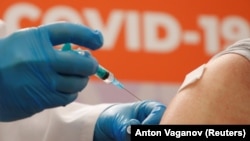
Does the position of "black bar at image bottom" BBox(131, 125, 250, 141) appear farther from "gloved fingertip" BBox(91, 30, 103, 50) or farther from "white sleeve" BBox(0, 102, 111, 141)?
"white sleeve" BBox(0, 102, 111, 141)

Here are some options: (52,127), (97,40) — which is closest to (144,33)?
(52,127)

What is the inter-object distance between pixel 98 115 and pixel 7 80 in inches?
19.0

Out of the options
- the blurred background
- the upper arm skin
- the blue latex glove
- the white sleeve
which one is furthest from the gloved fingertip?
the blurred background

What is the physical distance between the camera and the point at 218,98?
3.01ft

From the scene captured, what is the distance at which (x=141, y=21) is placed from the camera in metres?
1.97

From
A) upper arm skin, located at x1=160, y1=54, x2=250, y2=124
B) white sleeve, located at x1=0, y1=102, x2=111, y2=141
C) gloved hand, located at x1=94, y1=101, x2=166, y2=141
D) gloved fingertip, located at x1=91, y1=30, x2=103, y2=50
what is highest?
gloved fingertip, located at x1=91, y1=30, x2=103, y2=50

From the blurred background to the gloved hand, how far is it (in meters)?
0.54

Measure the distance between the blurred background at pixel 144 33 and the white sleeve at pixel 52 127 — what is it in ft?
1.59

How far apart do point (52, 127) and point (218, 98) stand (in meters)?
0.65

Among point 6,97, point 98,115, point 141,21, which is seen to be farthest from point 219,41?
point 6,97

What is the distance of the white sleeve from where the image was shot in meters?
1.34

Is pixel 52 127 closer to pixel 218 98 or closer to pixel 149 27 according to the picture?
pixel 218 98

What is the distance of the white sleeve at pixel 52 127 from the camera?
1345 mm

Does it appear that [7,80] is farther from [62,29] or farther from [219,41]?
[219,41]
